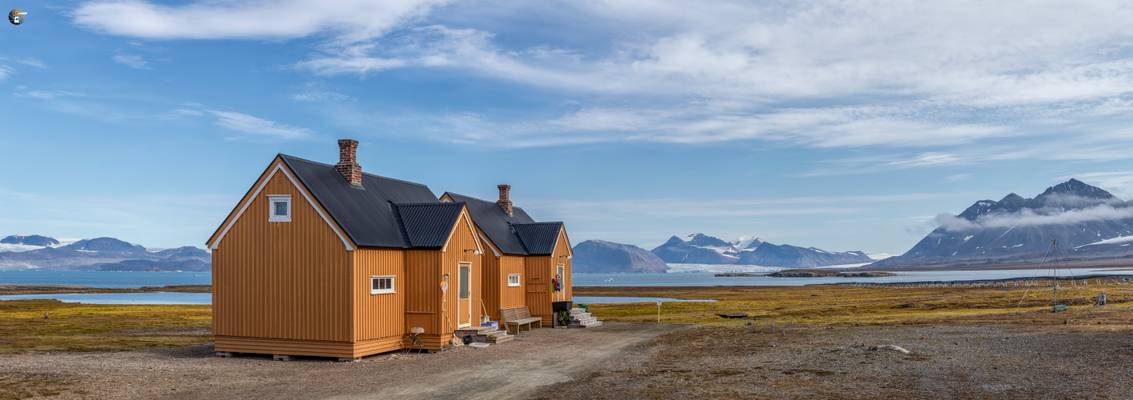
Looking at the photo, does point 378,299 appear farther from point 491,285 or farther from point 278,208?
point 491,285

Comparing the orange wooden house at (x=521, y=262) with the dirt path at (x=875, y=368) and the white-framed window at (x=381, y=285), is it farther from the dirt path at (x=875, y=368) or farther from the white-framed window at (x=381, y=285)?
the white-framed window at (x=381, y=285)

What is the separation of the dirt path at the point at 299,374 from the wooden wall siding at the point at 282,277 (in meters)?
1.14

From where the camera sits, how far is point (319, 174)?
30125 mm

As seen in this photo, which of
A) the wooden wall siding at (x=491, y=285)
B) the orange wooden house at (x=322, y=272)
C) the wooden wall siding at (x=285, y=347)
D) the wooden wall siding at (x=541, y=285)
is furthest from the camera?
the wooden wall siding at (x=541, y=285)

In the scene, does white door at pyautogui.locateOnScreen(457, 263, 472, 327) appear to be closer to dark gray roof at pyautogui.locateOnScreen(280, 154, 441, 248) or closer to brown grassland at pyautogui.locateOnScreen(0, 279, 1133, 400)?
dark gray roof at pyautogui.locateOnScreen(280, 154, 441, 248)

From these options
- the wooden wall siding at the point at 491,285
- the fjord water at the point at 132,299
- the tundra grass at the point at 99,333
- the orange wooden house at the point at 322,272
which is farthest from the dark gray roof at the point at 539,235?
the fjord water at the point at 132,299

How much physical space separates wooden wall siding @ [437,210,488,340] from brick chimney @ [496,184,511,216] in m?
12.7

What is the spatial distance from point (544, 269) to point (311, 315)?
17.1 metres

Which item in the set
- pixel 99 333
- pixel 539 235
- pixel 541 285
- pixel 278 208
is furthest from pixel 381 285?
pixel 99 333

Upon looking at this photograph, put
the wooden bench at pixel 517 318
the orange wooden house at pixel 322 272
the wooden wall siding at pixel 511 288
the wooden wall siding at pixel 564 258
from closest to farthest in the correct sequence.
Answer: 1. the orange wooden house at pixel 322 272
2. the wooden bench at pixel 517 318
3. the wooden wall siding at pixel 511 288
4. the wooden wall siding at pixel 564 258

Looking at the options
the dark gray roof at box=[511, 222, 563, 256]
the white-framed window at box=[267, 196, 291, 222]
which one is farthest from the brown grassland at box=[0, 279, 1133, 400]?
the dark gray roof at box=[511, 222, 563, 256]

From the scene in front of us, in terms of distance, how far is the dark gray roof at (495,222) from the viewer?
4100 centimetres

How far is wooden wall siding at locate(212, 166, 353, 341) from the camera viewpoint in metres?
27.4

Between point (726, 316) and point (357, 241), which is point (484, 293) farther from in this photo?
point (726, 316)
